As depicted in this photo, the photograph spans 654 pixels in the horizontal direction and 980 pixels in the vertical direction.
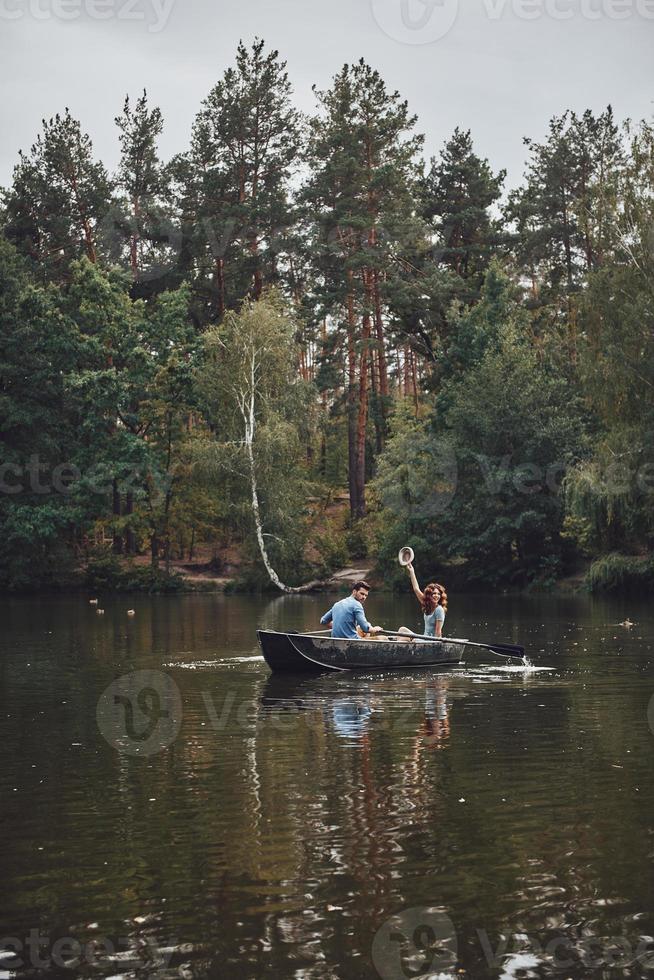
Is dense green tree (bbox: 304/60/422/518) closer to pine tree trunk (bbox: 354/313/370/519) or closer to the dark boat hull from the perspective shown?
pine tree trunk (bbox: 354/313/370/519)

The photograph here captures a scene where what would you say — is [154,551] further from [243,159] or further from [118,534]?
[243,159]

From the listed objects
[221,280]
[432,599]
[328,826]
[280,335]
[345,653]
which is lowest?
[328,826]

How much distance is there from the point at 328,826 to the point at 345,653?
10051 mm

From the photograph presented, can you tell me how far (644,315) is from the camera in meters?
33.3

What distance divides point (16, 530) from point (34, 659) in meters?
28.1

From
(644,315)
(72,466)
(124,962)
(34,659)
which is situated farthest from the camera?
(72,466)

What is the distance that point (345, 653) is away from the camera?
63.0 ft

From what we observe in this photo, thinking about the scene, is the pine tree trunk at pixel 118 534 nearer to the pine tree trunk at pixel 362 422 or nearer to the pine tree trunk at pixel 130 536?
the pine tree trunk at pixel 130 536

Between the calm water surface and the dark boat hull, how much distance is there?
438 millimetres

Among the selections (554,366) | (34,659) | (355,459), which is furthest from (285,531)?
Answer: (34,659)

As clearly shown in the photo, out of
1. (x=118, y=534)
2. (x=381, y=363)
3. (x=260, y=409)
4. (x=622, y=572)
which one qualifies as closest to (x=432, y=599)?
(x=622, y=572)

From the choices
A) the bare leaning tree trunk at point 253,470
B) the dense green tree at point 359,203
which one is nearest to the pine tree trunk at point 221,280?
the dense green tree at point 359,203

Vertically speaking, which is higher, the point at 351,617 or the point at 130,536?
the point at 130,536

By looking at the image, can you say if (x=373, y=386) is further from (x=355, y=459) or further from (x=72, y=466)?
→ (x=72, y=466)
